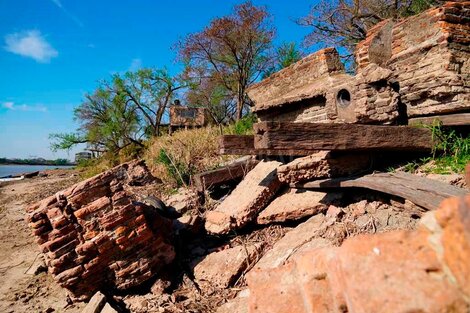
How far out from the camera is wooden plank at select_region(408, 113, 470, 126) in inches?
144

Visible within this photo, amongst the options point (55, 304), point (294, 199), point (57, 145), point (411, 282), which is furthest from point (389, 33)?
point (57, 145)

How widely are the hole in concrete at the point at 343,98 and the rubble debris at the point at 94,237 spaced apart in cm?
383

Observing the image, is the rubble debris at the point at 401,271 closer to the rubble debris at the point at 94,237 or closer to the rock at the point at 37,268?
the rubble debris at the point at 94,237

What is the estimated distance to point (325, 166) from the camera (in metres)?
3.66

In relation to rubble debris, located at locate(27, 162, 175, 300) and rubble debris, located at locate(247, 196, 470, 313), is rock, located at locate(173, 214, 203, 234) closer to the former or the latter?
rubble debris, located at locate(27, 162, 175, 300)

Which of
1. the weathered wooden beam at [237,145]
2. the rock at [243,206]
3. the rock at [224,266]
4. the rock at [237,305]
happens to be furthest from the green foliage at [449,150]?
the rock at [237,305]

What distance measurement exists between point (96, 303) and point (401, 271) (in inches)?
129

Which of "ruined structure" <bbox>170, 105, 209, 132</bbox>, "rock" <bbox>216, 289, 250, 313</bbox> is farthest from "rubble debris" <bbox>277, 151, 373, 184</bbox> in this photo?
"ruined structure" <bbox>170, 105, 209, 132</bbox>

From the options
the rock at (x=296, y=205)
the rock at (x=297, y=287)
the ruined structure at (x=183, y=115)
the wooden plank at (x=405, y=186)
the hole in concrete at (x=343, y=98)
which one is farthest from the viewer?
the ruined structure at (x=183, y=115)

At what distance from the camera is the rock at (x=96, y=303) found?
314cm

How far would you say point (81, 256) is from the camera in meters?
3.43

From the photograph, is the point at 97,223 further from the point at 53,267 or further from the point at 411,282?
the point at 411,282

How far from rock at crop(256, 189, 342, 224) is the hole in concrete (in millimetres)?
1967

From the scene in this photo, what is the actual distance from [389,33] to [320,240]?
4034 millimetres
